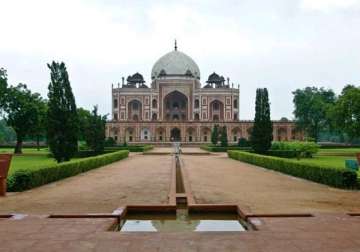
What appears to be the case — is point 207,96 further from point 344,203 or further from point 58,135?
point 344,203

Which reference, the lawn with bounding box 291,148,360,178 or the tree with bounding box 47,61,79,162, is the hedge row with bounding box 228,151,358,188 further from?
the tree with bounding box 47,61,79,162

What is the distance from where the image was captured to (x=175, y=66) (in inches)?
2731

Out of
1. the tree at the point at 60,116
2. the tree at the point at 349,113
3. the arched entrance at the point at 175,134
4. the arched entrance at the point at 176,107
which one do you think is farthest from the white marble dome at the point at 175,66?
the tree at the point at 60,116

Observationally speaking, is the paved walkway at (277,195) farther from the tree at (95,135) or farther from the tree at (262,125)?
the tree at (95,135)

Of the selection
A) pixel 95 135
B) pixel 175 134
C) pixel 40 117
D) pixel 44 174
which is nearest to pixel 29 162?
pixel 95 135

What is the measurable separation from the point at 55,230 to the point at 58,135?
13.6m

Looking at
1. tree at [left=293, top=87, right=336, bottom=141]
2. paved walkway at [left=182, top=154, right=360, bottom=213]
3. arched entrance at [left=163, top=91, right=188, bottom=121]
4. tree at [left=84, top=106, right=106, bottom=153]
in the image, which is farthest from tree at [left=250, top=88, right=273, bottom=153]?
arched entrance at [left=163, top=91, right=188, bottom=121]

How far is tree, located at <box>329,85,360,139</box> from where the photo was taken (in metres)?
29.8

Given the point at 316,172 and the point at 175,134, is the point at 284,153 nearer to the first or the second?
the point at 316,172

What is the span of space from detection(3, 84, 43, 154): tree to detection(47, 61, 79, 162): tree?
45.4 feet

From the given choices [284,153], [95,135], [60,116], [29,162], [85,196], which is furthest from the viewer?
[284,153]

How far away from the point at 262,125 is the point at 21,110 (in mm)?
17616

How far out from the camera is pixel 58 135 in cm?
1870

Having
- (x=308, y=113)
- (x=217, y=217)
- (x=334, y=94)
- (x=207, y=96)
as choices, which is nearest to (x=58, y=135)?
(x=217, y=217)
